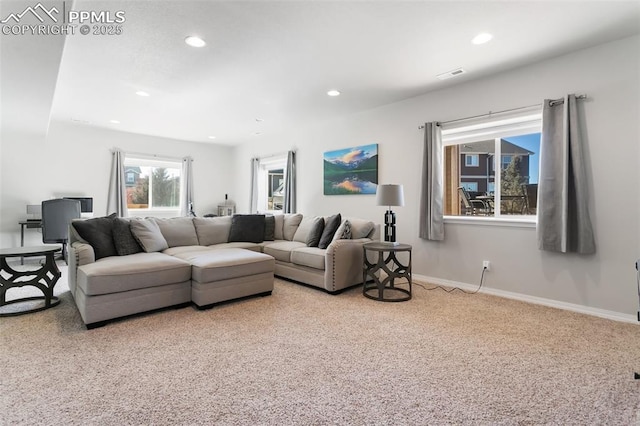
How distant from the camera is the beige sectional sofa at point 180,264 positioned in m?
2.57

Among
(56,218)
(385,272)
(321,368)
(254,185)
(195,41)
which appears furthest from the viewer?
(254,185)

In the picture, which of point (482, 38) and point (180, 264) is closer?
point (482, 38)

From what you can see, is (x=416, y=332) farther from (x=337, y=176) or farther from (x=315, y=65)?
(x=337, y=176)

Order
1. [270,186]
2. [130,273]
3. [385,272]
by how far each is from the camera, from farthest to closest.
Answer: [270,186]
[385,272]
[130,273]

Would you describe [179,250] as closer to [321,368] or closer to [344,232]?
[344,232]

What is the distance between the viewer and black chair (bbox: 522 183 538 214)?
11.0ft

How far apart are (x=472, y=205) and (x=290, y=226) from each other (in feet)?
8.24

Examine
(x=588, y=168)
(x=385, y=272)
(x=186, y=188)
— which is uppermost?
(x=186, y=188)

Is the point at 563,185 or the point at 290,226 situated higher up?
the point at 563,185

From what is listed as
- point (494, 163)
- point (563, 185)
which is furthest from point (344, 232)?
point (563, 185)

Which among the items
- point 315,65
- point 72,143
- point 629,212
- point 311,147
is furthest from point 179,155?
point 629,212

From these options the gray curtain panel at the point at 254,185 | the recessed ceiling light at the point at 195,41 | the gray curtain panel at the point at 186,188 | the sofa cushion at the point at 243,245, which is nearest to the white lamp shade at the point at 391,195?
the sofa cushion at the point at 243,245

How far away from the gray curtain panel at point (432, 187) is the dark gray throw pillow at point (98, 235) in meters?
3.48

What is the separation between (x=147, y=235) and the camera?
341cm
